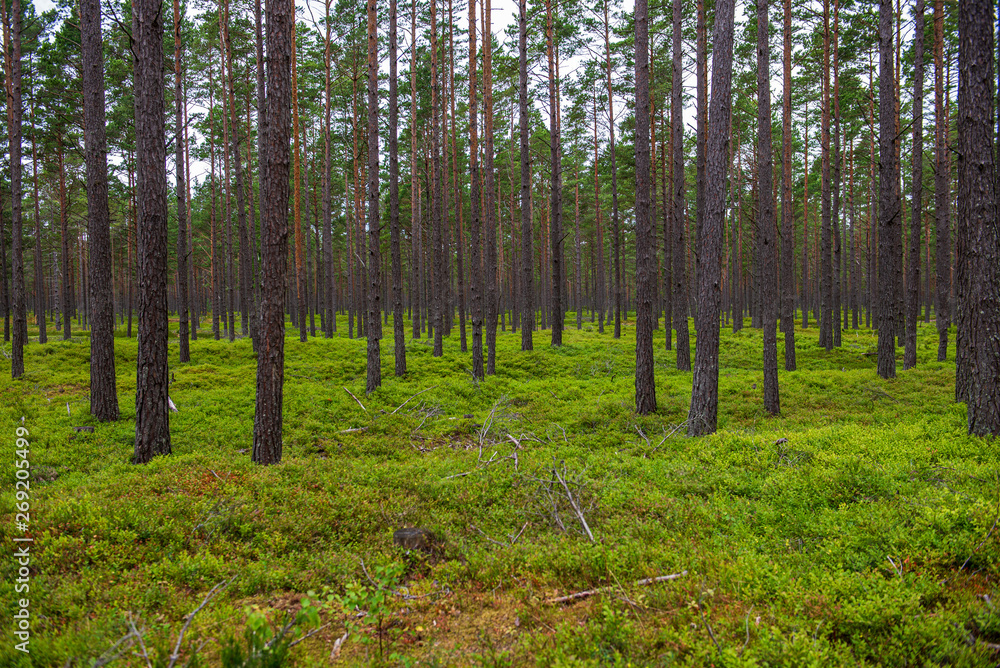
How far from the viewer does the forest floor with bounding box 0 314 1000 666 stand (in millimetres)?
3273

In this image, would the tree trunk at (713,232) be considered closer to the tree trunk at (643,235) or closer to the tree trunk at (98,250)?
the tree trunk at (643,235)

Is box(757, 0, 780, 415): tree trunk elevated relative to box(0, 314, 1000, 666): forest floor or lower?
elevated

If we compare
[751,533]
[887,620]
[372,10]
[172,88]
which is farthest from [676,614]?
[172,88]

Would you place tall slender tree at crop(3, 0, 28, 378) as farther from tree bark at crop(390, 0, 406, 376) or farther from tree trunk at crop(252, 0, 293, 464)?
tree trunk at crop(252, 0, 293, 464)

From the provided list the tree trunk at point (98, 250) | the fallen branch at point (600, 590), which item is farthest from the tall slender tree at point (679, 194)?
the tree trunk at point (98, 250)

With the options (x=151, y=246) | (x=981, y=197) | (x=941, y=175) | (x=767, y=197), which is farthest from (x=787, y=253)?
(x=151, y=246)

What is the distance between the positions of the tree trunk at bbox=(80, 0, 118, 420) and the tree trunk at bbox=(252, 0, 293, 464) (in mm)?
5084

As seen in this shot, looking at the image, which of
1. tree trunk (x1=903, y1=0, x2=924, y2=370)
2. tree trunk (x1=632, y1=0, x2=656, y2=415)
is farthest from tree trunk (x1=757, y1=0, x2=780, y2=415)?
tree trunk (x1=903, y1=0, x2=924, y2=370)

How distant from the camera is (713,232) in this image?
28.8 feet

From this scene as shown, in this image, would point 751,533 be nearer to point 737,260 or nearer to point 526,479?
point 526,479

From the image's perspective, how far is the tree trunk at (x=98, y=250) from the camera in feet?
32.6

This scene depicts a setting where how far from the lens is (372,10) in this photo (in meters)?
12.8

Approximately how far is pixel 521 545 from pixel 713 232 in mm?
6736

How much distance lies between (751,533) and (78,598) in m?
6.08
